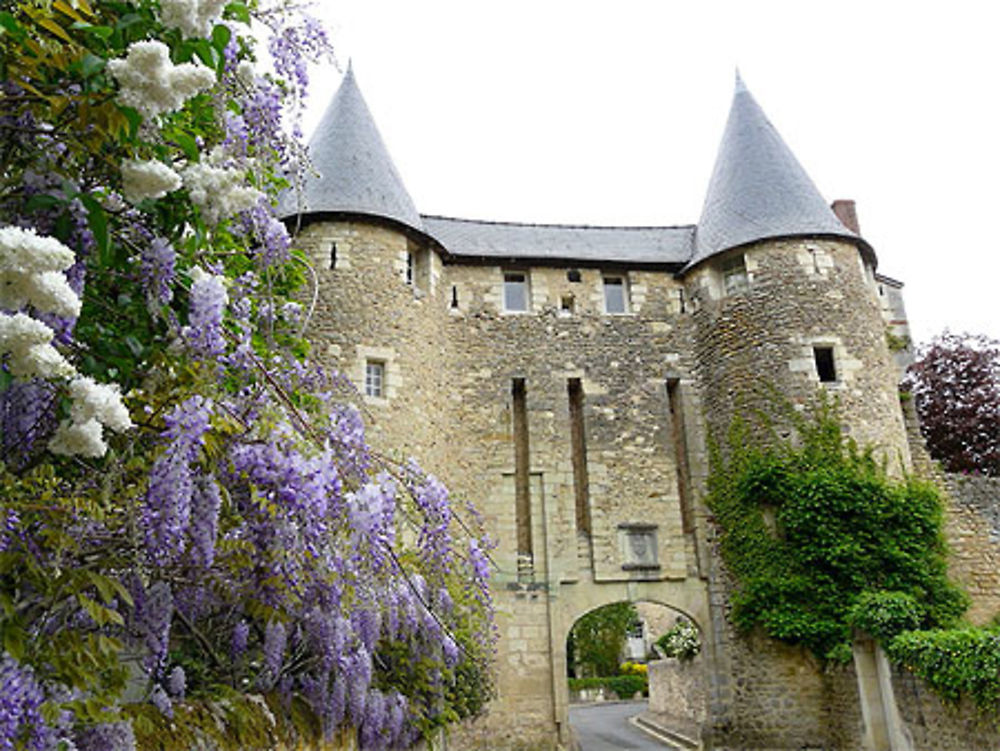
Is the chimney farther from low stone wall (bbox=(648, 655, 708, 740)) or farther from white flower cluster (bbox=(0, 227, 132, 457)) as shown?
white flower cluster (bbox=(0, 227, 132, 457))

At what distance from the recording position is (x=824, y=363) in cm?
1465

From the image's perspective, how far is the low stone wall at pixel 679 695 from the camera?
57.3 feet

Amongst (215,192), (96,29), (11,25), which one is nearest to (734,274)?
(215,192)

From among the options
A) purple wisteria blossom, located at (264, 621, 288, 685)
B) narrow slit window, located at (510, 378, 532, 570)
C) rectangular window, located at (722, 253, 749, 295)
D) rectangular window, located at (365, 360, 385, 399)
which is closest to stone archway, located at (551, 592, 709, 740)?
narrow slit window, located at (510, 378, 532, 570)

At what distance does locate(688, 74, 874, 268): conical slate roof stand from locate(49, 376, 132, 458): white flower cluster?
14667mm

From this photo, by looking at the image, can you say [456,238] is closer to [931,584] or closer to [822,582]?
[822,582]

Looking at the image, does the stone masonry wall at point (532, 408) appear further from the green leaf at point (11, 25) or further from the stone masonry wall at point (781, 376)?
the green leaf at point (11, 25)

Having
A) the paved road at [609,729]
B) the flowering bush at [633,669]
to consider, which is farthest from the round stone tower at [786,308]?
the flowering bush at [633,669]

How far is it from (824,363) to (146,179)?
14.1 m

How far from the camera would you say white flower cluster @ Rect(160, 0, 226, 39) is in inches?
91.7

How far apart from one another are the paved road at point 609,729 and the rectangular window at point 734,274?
9.20 m

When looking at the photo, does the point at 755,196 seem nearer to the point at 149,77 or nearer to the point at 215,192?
the point at 215,192

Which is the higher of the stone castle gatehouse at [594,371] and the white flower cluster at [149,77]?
the stone castle gatehouse at [594,371]

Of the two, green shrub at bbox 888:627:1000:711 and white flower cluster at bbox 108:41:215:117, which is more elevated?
white flower cluster at bbox 108:41:215:117
